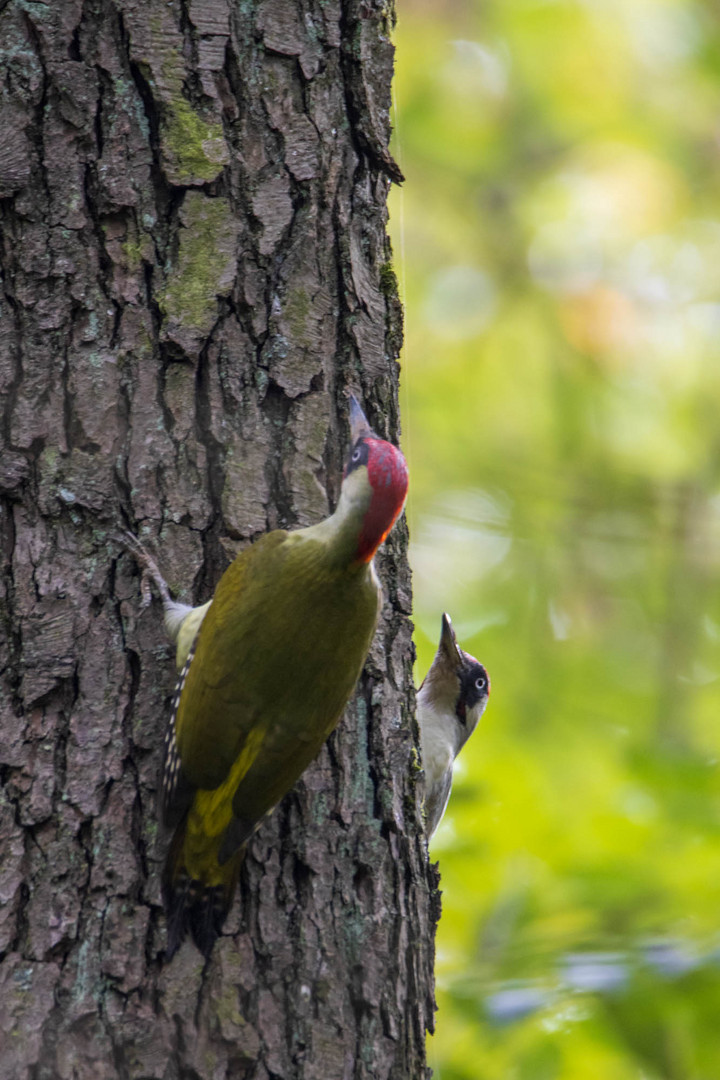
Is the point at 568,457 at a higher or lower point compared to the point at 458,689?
higher

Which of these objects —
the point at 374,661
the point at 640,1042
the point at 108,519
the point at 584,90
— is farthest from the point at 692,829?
the point at 584,90

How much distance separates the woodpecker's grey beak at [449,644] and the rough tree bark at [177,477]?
148cm

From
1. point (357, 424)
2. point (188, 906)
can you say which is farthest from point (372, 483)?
point (188, 906)

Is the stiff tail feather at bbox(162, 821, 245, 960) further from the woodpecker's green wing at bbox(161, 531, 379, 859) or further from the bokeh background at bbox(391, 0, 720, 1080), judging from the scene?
the bokeh background at bbox(391, 0, 720, 1080)

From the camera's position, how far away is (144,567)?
2.41 meters

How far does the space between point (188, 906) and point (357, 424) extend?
1.17 meters

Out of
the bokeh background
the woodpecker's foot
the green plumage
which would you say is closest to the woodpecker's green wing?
the green plumage

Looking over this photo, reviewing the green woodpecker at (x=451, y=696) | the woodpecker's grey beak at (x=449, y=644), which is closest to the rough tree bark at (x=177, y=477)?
the woodpecker's grey beak at (x=449, y=644)

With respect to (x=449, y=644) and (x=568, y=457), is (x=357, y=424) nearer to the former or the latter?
(x=449, y=644)

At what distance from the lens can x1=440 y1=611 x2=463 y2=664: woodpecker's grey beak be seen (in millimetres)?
4293

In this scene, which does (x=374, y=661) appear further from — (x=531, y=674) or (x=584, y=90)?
(x=584, y=90)

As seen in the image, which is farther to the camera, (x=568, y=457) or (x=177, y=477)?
(x=568, y=457)

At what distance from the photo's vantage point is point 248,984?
2262 mm

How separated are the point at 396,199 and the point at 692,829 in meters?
5.00
